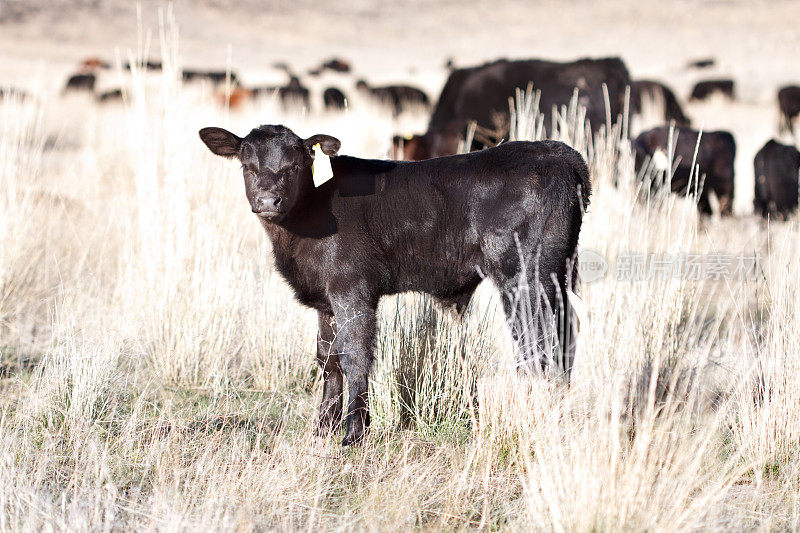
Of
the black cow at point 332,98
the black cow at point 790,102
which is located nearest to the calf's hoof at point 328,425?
the black cow at point 332,98

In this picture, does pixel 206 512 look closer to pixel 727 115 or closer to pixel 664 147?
pixel 664 147

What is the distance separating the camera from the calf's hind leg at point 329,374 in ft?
14.4

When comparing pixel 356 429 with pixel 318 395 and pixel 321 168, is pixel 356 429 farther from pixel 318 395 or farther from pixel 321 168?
pixel 321 168

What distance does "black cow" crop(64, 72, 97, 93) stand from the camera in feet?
86.9

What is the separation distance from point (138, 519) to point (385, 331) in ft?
5.94

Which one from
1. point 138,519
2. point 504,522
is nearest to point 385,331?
point 504,522

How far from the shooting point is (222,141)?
4.14m

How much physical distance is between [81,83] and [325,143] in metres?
26.2

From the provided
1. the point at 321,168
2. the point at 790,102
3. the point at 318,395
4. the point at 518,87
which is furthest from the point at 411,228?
the point at 790,102

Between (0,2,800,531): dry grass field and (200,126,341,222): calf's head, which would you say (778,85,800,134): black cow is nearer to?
(0,2,800,531): dry grass field

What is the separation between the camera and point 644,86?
72.2 feet

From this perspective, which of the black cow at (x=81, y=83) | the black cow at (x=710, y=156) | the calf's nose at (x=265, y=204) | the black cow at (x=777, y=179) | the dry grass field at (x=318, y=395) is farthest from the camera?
the black cow at (x=81, y=83)

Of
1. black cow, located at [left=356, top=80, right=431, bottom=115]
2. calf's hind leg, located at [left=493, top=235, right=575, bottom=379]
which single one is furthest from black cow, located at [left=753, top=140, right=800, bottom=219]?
black cow, located at [left=356, top=80, right=431, bottom=115]

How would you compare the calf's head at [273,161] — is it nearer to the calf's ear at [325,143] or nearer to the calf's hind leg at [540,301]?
the calf's ear at [325,143]
